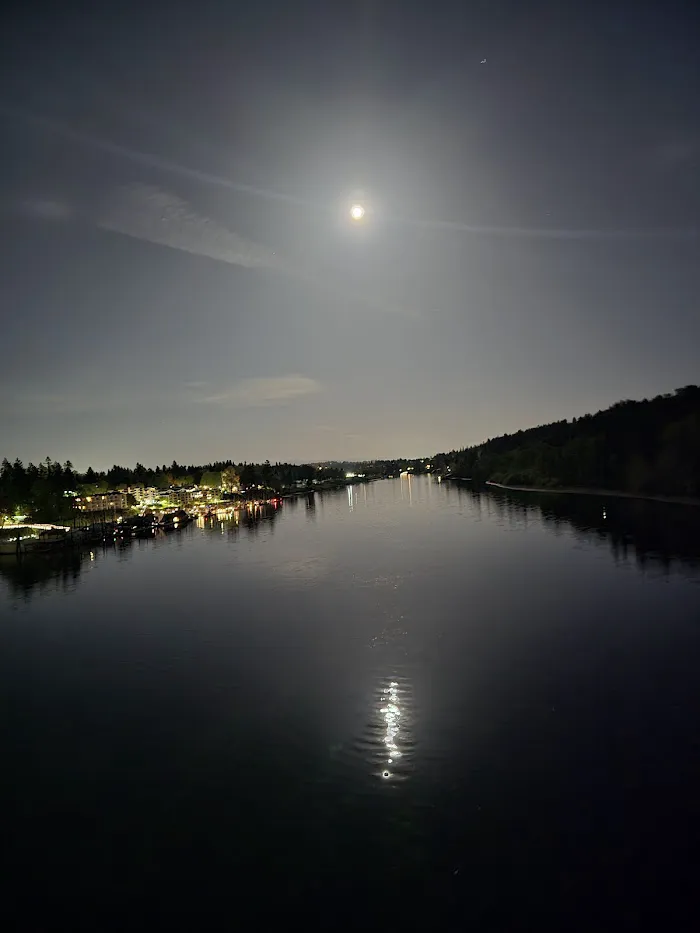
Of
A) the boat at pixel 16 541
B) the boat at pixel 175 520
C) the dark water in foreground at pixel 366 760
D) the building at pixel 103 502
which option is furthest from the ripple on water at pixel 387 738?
the building at pixel 103 502

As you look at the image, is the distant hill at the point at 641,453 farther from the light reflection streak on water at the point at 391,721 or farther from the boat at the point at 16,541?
the boat at the point at 16,541

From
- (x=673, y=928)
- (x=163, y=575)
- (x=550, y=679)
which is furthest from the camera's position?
(x=163, y=575)

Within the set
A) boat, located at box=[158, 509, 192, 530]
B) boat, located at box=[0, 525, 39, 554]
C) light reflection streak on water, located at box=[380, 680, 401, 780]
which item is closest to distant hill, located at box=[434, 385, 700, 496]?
light reflection streak on water, located at box=[380, 680, 401, 780]

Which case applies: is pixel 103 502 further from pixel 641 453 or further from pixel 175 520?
pixel 641 453

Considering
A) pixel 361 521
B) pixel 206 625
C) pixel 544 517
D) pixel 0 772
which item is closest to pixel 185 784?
pixel 0 772

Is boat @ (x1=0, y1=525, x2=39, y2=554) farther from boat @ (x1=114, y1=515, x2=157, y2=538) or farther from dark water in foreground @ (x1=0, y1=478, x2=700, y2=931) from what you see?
dark water in foreground @ (x1=0, y1=478, x2=700, y2=931)

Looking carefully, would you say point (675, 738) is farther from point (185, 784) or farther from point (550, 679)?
point (185, 784)

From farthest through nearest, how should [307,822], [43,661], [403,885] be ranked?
[43,661], [307,822], [403,885]

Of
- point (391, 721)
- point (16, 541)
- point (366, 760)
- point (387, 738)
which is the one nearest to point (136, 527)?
point (16, 541)
